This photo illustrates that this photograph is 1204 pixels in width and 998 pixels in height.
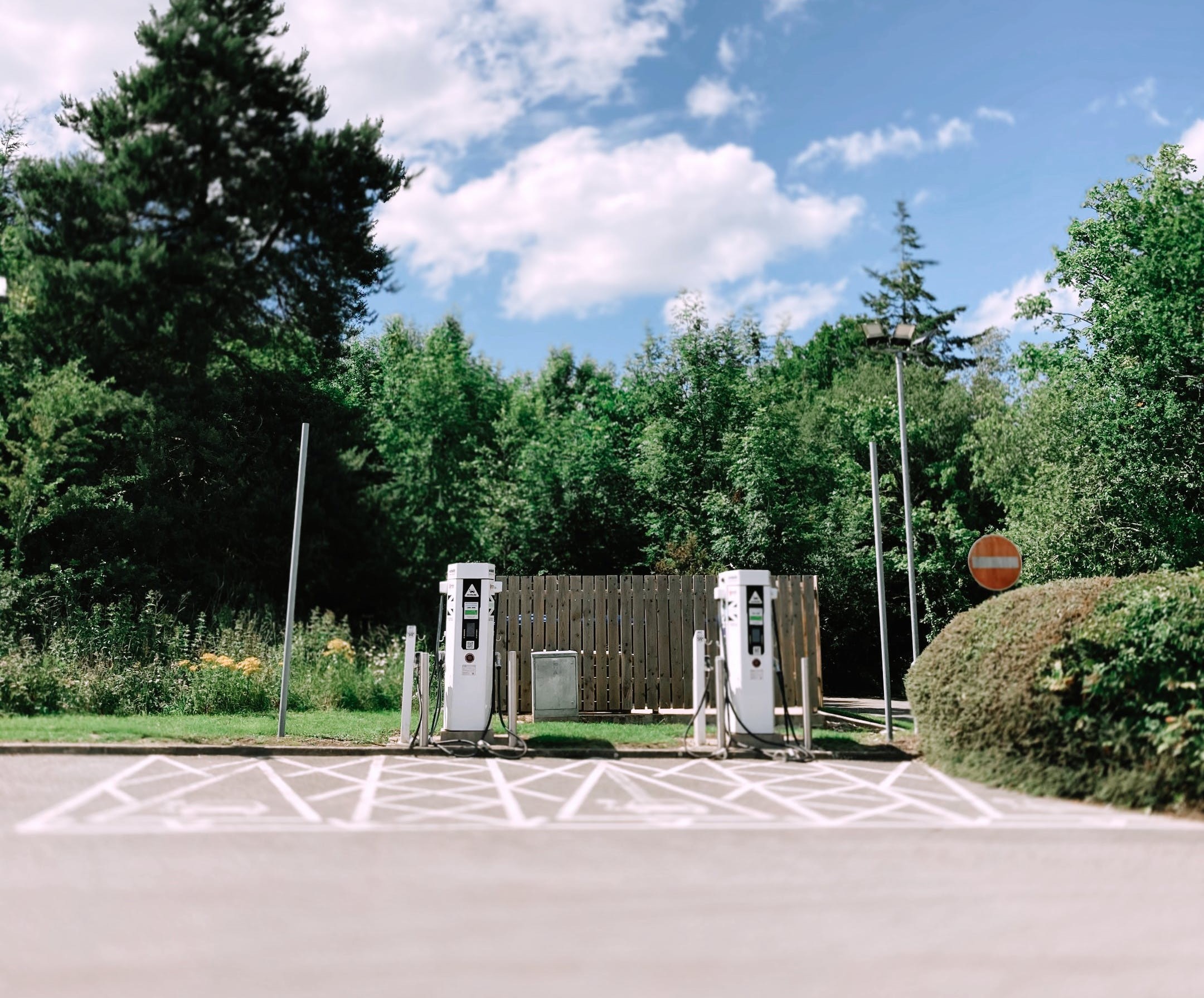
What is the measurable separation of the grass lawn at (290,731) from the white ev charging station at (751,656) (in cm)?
83

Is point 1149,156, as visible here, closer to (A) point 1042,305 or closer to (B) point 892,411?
(A) point 1042,305

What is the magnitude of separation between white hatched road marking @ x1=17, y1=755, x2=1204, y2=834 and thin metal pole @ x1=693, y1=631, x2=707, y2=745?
83 centimetres

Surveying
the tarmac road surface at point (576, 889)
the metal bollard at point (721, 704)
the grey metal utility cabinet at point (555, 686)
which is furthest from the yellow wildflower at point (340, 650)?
the metal bollard at point (721, 704)

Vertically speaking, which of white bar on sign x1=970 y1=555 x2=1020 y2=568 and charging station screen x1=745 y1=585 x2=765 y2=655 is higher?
white bar on sign x1=970 y1=555 x2=1020 y2=568

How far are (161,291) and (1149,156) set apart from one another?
24.4 meters

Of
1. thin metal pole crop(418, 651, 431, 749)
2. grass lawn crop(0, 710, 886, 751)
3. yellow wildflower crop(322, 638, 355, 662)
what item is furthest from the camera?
yellow wildflower crop(322, 638, 355, 662)

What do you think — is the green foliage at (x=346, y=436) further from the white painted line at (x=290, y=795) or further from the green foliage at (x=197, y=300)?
the white painted line at (x=290, y=795)

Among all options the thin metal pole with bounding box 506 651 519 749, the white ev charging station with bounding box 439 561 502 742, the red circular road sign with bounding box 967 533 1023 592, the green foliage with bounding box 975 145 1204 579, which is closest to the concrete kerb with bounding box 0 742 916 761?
the thin metal pole with bounding box 506 651 519 749

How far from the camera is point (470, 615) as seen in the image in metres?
11.5

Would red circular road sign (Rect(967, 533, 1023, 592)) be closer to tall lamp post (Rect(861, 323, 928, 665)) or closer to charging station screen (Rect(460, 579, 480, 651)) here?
tall lamp post (Rect(861, 323, 928, 665))

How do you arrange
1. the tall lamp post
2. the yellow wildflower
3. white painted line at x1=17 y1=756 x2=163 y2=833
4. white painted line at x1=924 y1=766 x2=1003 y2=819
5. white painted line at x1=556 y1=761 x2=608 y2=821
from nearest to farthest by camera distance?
white painted line at x1=17 y1=756 x2=163 y2=833, white painted line at x1=556 y1=761 x2=608 y2=821, white painted line at x1=924 y1=766 x2=1003 y2=819, the tall lamp post, the yellow wildflower

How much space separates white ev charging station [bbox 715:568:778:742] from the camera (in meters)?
11.3

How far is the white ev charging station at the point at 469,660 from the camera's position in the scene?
11.4 m

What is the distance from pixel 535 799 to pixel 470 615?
11.1ft
